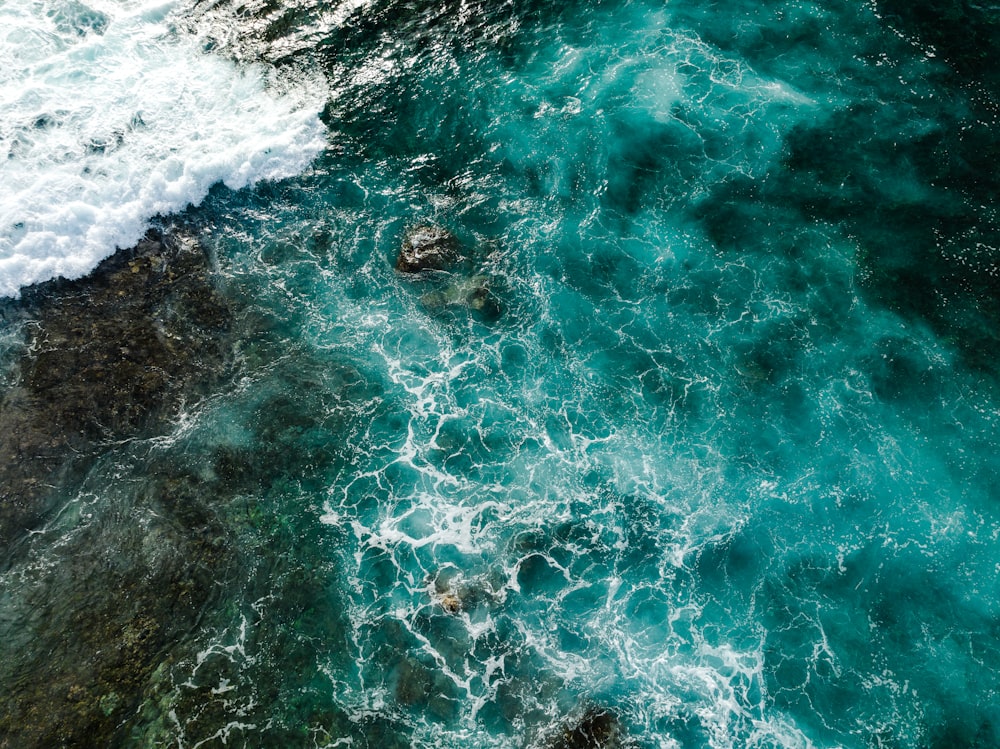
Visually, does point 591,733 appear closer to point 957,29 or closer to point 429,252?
point 429,252

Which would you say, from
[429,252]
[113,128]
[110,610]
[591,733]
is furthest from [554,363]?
[113,128]

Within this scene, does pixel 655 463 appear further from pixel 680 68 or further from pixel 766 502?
pixel 680 68

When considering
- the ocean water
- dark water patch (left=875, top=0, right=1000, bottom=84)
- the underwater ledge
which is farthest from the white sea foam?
dark water patch (left=875, top=0, right=1000, bottom=84)

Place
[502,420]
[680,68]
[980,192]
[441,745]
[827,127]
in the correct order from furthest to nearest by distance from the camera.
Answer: [680,68]
[827,127]
[980,192]
[502,420]
[441,745]

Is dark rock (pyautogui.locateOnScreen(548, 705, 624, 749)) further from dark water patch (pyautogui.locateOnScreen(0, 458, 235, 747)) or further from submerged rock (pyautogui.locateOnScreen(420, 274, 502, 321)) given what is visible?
submerged rock (pyautogui.locateOnScreen(420, 274, 502, 321))

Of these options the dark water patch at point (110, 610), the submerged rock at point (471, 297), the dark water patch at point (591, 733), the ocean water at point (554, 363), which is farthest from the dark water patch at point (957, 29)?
the dark water patch at point (110, 610)

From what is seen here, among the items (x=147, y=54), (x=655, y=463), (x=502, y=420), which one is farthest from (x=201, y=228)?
(x=655, y=463)
